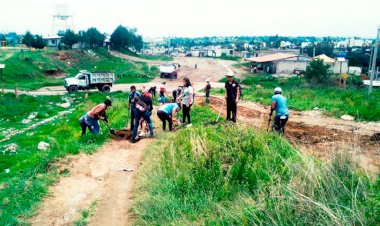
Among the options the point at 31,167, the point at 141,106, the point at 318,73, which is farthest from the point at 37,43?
the point at 31,167

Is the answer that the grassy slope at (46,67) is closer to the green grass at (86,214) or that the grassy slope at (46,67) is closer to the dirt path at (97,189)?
the dirt path at (97,189)

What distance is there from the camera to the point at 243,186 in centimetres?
556

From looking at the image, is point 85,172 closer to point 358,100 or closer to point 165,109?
point 165,109

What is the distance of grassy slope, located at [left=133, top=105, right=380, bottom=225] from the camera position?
13.3 feet

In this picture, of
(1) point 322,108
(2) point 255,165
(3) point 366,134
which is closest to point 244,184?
(2) point 255,165

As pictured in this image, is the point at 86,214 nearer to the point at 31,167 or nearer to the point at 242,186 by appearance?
the point at 242,186

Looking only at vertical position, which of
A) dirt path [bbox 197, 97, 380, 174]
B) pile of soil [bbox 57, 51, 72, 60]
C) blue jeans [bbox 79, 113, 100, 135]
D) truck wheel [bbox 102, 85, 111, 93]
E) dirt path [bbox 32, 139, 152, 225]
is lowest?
truck wheel [bbox 102, 85, 111, 93]

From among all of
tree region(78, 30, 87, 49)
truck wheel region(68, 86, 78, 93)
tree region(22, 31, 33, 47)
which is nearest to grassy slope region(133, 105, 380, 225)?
truck wheel region(68, 86, 78, 93)

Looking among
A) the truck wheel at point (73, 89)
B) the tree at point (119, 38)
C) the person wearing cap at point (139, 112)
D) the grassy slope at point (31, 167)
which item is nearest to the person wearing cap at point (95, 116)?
the grassy slope at point (31, 167)

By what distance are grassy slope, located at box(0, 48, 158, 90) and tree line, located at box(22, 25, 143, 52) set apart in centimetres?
491

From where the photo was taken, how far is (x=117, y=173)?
7.57 meters

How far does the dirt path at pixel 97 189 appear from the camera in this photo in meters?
5.62

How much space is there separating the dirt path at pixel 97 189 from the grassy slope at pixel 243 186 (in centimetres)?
38

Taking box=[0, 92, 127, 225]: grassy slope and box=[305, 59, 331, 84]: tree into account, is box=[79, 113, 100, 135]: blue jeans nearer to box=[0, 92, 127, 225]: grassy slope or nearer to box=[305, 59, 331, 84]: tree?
box=[0, 92, 127, 225]: grassy slope
